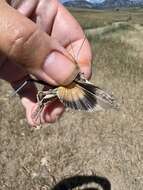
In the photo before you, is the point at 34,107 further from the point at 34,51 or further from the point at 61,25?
the point at 34,51

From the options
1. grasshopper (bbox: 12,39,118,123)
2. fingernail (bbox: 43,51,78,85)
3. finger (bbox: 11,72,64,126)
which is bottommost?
finger (bbox: 11,72,64,126)

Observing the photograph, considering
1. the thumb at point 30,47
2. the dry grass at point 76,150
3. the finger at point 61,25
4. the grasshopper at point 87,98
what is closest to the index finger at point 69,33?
the finger at point 61,25

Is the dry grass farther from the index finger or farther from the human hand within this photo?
the human hand

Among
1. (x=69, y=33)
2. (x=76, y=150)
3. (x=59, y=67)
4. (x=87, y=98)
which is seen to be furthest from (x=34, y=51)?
(x=76, y=150)

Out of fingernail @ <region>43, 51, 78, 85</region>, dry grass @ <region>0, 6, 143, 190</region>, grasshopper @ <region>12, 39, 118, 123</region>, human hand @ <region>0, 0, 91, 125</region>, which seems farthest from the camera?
dry grass @ <region>0, 6, 143, 190</region>

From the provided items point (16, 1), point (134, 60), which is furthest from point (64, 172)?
point (134, 60)

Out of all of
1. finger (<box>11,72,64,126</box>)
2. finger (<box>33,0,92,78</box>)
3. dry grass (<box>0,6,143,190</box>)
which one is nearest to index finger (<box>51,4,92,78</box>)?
finger (<box>33,0,92,78</box>)

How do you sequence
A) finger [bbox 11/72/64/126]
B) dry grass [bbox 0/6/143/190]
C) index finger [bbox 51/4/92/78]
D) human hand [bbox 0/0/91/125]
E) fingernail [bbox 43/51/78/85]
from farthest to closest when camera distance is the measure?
dry grass [bbox 0/6/143/190] → index finger [bbox 51/4/92/78] → finger [bbox 11/72/64/126] → human hand [bbox 0/0/91/125] → fingernail [bbox 43/51/78/85]
